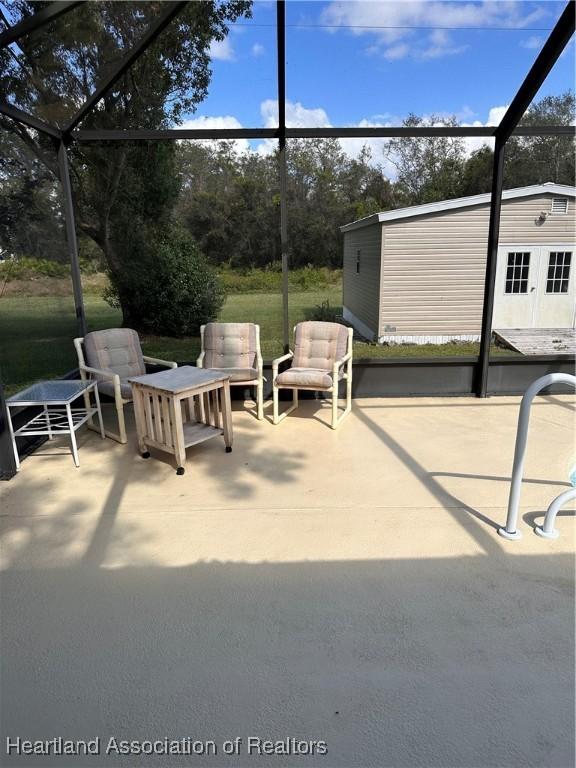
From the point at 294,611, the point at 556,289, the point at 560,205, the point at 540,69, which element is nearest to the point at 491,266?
the point at 540,69

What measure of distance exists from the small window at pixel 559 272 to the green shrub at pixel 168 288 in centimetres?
465

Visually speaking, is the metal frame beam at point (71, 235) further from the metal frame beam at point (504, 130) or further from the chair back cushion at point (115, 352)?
the metal frame beam at point (504, 130)

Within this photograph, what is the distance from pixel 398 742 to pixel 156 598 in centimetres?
108

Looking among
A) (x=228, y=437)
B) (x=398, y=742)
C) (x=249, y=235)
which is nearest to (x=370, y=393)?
(x=228, y=437)

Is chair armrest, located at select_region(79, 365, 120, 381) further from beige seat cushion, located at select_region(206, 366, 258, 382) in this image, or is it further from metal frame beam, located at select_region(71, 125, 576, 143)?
metal frame beam, located at select_region(71, 125, 576, 143)

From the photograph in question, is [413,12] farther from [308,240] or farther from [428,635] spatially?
[428,635]

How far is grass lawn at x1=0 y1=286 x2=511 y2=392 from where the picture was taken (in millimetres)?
3514

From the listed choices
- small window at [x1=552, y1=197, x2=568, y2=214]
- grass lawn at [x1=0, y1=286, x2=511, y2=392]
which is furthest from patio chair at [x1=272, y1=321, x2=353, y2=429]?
small window at [x1=552, y1=197, x2=568, y2=214]

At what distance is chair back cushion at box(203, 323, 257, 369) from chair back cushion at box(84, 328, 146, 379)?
65 centimetres

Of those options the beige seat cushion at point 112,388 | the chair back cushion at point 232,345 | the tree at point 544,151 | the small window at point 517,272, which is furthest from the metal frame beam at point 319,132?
the small window at point 517,272

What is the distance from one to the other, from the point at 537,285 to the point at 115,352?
225 inches

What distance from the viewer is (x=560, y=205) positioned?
6.46 metres

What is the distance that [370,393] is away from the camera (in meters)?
4.88

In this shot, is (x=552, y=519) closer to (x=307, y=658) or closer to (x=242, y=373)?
(x=307, y=658)
